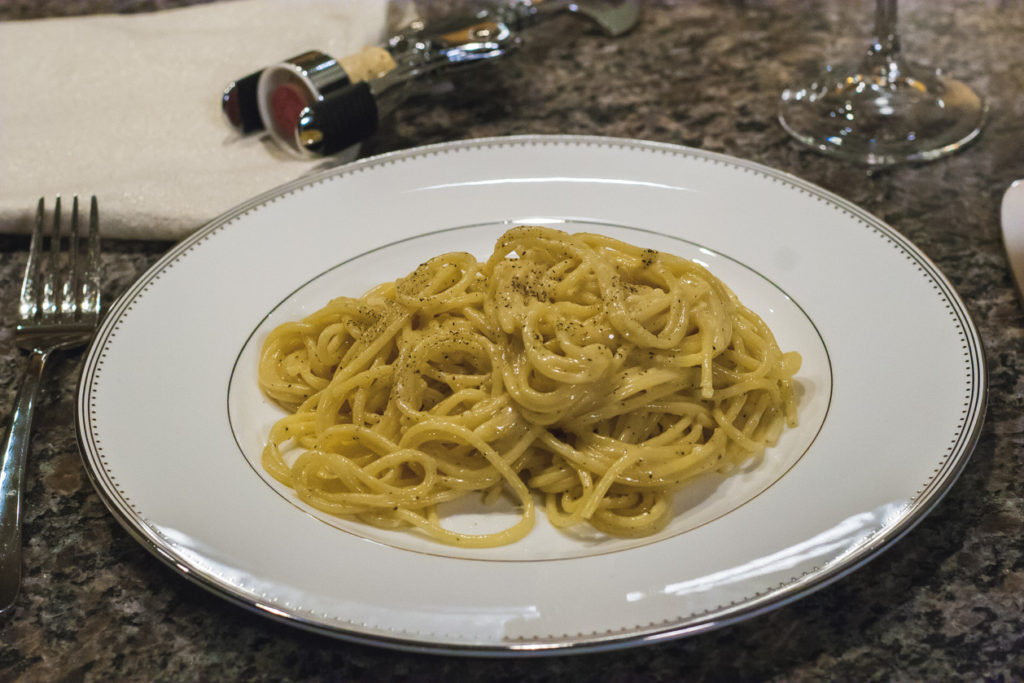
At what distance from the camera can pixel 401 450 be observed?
7.91ft

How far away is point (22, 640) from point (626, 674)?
49.7 inches

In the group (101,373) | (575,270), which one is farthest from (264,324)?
(575,270)

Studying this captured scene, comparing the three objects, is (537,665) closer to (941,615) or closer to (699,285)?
(941,615)

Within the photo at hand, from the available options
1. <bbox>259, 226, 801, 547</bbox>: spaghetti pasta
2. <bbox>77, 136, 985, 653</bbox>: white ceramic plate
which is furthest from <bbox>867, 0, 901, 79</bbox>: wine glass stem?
<bbox>259, 226, 801, 547</bbox>: spaghetti pasta

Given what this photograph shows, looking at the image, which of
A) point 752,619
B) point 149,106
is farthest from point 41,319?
point 752,619

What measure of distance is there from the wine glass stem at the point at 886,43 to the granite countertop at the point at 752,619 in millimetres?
436

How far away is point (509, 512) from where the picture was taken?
2.38m

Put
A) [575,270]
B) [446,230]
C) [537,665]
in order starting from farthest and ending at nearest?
1. [446,230]
2. [575,270]
3. [537,665]

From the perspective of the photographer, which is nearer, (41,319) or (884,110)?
(41,319)

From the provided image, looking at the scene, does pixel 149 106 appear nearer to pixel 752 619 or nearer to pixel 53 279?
pixel 53 279

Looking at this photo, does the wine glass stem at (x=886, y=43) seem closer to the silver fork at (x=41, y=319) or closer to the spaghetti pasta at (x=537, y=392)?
the spaghetti pasta at (x=537, y=392)

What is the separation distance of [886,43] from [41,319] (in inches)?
129

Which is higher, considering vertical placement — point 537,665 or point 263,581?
point 263,581

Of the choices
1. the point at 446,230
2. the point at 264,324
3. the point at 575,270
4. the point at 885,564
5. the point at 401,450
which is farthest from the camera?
the point at 446,230
